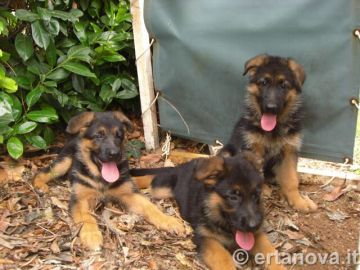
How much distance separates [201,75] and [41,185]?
87.9 inches

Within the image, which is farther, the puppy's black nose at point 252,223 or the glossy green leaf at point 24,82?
the glossy green leaf at point 24,82

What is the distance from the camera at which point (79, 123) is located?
17.5ft

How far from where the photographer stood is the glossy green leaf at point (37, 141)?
20.0 feet

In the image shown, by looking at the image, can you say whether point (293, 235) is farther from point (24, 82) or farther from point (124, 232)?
point (24, 82)

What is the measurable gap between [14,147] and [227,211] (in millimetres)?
2512

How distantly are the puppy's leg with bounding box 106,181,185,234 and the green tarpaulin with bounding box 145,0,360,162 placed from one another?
150cm

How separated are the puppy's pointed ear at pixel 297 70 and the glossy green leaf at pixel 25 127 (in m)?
2.82

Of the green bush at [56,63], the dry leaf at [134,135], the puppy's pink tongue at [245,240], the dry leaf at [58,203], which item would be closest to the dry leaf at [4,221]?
the dry leaf at [58,203]

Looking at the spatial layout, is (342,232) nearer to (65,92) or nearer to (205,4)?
(205,4)

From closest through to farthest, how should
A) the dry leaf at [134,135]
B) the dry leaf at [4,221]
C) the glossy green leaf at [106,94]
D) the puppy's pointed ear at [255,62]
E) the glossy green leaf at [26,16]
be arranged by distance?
the dry leaf at [4,221] → the puppy's pointed ear at [255,62] → the glossy green leaf at [26,16] → the glossy green leaf at [106,94] → the dry leaf at [134,135]

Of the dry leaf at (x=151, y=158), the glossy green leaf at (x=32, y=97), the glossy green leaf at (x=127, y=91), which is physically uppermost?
the glossy green leaf at (x=32, y=97)

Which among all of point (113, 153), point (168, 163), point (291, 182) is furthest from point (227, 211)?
point (168, 163)

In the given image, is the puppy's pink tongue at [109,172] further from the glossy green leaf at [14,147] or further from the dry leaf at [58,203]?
the glossy green leaf at [14,147]

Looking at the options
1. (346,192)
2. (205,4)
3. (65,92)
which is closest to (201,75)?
(205,4)
